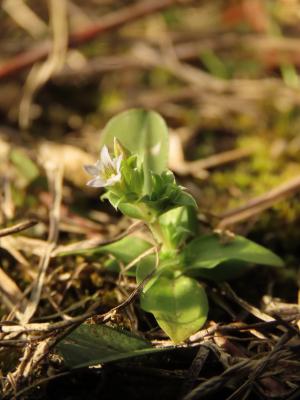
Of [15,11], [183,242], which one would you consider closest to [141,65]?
[15,11]

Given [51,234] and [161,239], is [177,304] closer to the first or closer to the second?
[161,239]

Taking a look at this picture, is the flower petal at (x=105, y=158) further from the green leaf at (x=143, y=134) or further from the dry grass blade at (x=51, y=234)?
the dry grass blade at (x=51, y=234)

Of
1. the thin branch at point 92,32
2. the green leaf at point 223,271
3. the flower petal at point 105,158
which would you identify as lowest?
the green leaf at point 223,271

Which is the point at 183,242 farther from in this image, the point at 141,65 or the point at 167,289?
the point at 141,65

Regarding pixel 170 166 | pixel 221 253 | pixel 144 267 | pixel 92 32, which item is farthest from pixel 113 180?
pixel 92 32

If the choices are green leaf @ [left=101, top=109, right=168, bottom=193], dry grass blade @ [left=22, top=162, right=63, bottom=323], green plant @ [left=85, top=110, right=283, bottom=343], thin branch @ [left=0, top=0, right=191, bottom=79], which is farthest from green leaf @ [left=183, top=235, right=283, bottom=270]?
thin branch @ [left=0, top=0, right=191, bottom=79]

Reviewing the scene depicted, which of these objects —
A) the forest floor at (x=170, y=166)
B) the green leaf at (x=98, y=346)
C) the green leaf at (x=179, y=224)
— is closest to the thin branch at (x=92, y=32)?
the forest floor at (x=170, y=166)

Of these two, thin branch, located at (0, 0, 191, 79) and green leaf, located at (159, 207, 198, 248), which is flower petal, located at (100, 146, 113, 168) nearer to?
green leaf, located at (159, 207, 198, 248)
